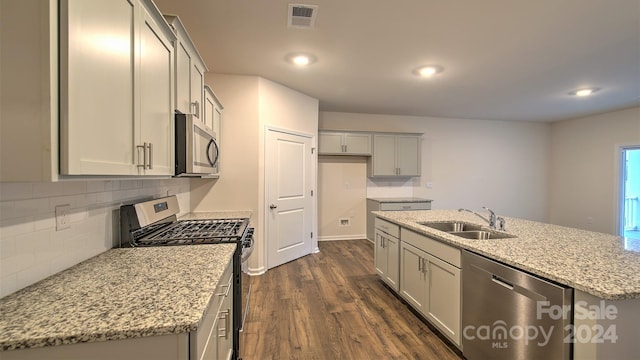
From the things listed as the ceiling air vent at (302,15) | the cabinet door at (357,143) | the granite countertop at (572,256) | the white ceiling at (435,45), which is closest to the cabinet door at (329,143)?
the cabinet door at (357,143)

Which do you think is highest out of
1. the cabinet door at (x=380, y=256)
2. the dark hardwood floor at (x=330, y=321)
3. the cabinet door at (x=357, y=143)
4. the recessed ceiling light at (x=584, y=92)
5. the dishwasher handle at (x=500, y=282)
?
the recessed ceiling light at (x=584, y=92)

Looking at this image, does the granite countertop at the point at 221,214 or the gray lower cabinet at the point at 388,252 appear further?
the granite countertop at the point at 221,214

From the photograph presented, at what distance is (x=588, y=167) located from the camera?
18.3 feet

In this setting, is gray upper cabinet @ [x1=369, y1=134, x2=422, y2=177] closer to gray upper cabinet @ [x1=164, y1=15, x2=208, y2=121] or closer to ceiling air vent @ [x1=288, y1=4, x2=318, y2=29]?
ceiling air vent @ [x1=288, y1=4, x2=318, y2=29]

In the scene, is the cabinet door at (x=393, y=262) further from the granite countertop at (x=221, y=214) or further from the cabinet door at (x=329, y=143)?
the cabinet door at (x=329, y=143)

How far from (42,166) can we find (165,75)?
0.88 metres

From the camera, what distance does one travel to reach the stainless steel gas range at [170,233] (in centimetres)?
170

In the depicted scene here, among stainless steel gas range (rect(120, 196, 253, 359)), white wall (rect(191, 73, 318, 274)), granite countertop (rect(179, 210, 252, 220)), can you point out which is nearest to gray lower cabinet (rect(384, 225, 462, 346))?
stainless steel gas range (rect(120, 196, 253, 359))

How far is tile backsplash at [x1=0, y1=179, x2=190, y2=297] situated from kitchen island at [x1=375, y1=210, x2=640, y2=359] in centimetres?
224

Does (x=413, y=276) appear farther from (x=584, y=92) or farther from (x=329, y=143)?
(x=584, y=92)

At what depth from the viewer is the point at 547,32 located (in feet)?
7.88

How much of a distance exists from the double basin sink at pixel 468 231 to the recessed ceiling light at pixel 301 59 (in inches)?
81.8

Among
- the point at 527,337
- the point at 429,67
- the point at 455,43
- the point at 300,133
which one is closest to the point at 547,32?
the point at 455,43

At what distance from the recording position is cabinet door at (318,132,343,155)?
5043mm
